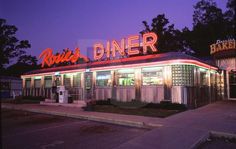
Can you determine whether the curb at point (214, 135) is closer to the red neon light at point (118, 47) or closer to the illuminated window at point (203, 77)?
the illuminated window at point (203, 77)

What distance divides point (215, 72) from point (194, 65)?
5.93 meters

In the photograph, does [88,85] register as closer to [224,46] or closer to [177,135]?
[177,135]

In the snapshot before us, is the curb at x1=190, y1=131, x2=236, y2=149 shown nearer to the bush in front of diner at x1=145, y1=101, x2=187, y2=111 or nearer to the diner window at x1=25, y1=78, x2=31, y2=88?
the bush in front of diner at x1=145, y1=101, x2=187, y2=111

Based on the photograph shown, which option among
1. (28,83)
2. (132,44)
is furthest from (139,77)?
(28,83)

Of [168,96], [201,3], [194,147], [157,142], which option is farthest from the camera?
[201,3]

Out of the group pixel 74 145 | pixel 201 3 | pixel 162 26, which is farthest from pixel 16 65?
pixel 74 145

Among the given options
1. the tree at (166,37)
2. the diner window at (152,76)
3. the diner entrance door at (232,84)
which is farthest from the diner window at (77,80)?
the tree at (166,37)

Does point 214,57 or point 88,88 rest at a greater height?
point 214,57

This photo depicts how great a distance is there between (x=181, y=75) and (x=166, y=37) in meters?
36.2

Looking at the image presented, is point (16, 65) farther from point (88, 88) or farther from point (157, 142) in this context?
point (157, 142)

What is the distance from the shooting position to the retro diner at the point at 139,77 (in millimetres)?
14133

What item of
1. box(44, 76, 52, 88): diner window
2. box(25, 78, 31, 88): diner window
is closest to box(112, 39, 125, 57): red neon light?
box(44, 76, 52, 88): diner window

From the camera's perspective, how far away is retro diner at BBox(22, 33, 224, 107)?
46.4 feet

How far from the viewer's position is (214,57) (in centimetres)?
2072
